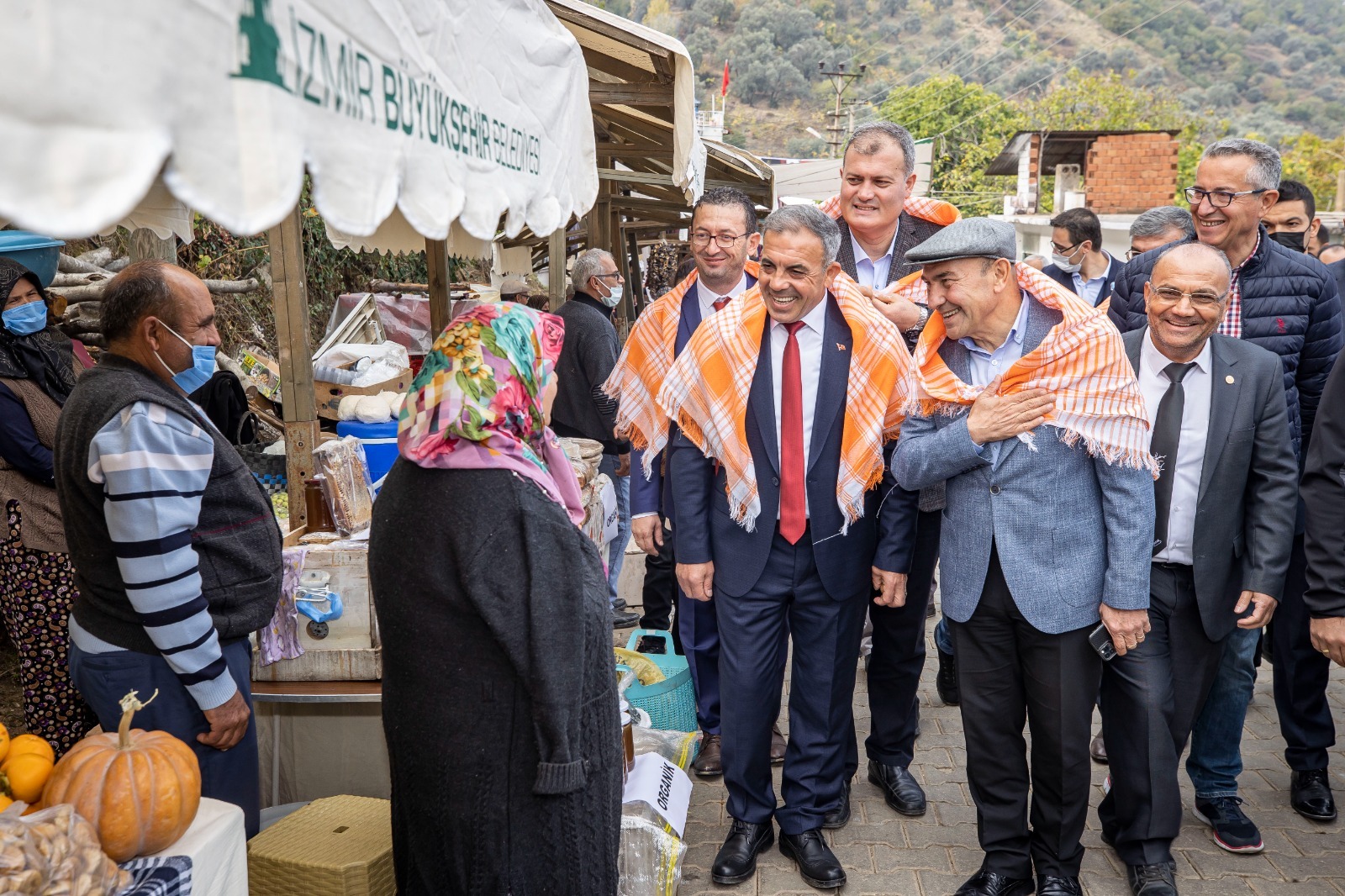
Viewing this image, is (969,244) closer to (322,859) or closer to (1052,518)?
(1052,518)

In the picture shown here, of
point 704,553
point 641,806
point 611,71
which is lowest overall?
point 641,806

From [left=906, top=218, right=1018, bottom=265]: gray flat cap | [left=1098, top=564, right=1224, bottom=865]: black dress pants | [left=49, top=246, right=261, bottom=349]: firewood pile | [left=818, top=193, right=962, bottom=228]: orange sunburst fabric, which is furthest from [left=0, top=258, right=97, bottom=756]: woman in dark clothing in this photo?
[left=1098, top=564, right=1224, bottom=865]: black dress pants

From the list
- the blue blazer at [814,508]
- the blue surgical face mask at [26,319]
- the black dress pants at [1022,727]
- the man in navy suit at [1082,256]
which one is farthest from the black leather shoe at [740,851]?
the man in navy suit at [1082,256]

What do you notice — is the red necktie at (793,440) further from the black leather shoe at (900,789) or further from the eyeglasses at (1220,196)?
the eyeglasses at (1220,196)

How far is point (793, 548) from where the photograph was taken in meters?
3.44

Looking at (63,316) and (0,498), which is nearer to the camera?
(0,498)

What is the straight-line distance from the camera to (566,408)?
238 inches

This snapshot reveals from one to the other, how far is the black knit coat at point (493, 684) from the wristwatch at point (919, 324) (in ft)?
5.93

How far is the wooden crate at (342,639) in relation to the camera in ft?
11.3

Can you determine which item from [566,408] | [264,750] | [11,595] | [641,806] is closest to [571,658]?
[641,806]

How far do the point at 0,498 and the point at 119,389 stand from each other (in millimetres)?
1516

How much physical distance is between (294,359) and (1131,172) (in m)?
25.9

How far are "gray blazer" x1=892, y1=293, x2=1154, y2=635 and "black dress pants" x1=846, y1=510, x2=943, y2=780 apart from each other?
741 mm

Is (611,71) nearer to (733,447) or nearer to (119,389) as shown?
(733,447)
